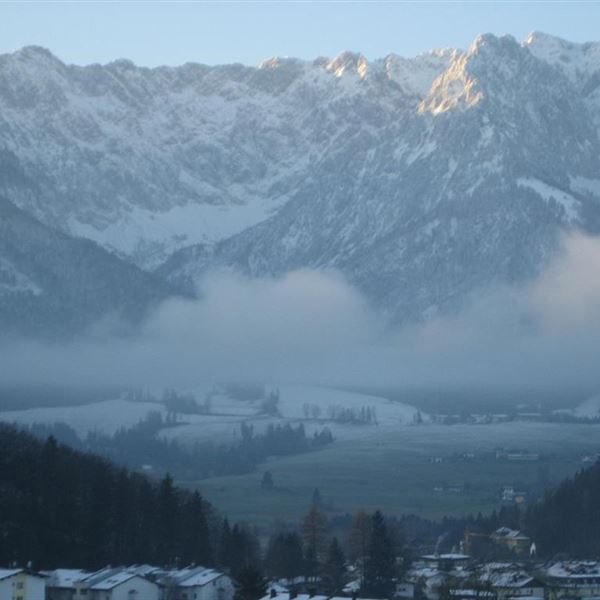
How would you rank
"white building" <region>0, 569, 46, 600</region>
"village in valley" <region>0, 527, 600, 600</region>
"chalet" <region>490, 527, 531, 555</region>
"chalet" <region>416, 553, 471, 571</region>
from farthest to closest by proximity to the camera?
"chalet" <region>490, 527, 531, 555</region>, "chalet" <region>416, 553, 471, 571</region>, "village in valley" <region>0, 527, 600, 600</region>, "white building" <region>0, 569, 46, 600</region>

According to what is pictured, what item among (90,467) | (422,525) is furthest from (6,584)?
(422,525)

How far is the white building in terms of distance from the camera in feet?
384

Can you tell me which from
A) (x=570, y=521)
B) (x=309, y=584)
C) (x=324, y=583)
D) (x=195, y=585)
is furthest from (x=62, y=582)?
(x=570, y=521)

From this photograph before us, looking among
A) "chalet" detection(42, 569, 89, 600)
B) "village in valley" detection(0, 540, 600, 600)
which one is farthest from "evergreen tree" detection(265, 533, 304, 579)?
"chalet" detection(42, 569, 89, 600)

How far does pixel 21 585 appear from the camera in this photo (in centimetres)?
11881

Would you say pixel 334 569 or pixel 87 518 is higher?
pixel 87 518

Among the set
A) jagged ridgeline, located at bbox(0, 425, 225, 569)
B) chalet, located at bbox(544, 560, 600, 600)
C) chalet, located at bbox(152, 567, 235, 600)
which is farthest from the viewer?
chalet, located at bbox(544, 560, 600, 600)

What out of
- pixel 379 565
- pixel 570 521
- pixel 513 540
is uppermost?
pixel 570 521

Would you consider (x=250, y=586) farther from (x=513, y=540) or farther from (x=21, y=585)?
(x=513, y=540)

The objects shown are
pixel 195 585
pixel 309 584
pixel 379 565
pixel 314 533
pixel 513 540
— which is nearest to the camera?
pixel 195 585

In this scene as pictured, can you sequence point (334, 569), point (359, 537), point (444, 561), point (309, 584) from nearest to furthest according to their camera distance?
1. point (309, 584)
2. point (334, 569)
3. point (359, 537)
4. point (444, 561)

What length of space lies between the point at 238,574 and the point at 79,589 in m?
8.57

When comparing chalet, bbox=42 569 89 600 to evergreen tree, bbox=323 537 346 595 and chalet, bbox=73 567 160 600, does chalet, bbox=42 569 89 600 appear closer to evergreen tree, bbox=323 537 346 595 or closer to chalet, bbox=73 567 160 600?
chalet, bbox=73 567 160 600

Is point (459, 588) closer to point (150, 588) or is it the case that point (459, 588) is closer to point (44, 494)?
point (150, 588)
